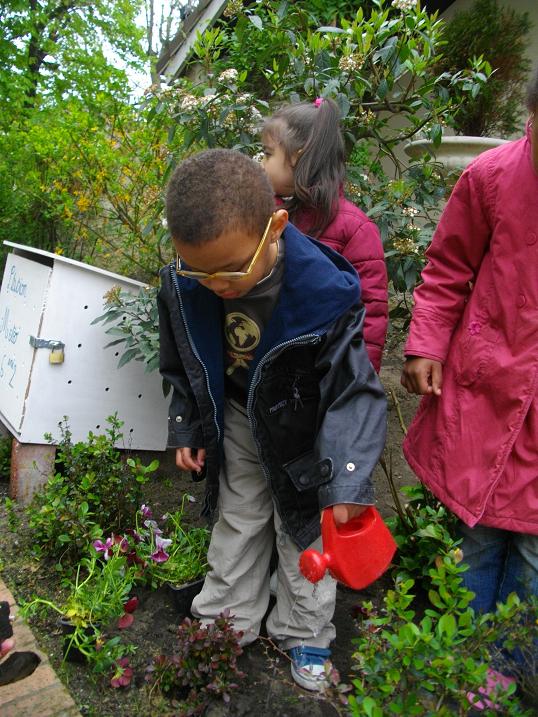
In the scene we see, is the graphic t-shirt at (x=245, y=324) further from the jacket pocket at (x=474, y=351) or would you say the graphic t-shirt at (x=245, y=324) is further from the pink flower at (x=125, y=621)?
the pink flower at (x=125, y=621)

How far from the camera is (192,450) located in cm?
210

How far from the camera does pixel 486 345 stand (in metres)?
1.73

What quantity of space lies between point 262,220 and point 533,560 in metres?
1.13

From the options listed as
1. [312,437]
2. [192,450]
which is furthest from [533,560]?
Answer: [192,450]

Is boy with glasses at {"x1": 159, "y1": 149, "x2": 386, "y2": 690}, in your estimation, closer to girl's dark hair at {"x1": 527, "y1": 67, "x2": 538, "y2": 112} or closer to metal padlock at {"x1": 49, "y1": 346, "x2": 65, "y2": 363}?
girl's dark hair at {"x1": 527, "y1": 67, "x2": 538, "y2": 112}

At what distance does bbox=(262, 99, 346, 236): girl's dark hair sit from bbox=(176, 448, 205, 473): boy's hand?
829 millimetres

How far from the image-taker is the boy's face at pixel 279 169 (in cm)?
225

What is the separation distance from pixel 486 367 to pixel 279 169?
101 centimetres

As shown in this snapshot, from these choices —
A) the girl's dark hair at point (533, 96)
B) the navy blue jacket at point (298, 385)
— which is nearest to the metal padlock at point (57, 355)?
the navy blue jacket at point (298, 385)

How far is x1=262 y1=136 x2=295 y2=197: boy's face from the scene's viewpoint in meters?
2.25

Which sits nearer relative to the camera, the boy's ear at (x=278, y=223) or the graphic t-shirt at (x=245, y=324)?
the boy's ear at (x=278, y=223)

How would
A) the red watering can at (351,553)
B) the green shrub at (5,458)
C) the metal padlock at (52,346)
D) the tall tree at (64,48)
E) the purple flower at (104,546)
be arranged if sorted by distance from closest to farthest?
the red watering can at (351,553)
the purple flower at (104,546)
the metal padlock at (52,346)
the green shrub at (5,458)
the tall tree at (64,48)

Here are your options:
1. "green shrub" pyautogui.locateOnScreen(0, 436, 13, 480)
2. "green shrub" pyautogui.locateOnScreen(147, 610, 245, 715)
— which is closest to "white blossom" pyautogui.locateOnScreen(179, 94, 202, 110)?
"green shrub" pyautogui.locateOnScreen(0, 436, 13, 480)

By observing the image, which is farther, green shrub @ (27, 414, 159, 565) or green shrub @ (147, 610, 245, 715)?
green shrub @ (27, 414, 159, 565)
